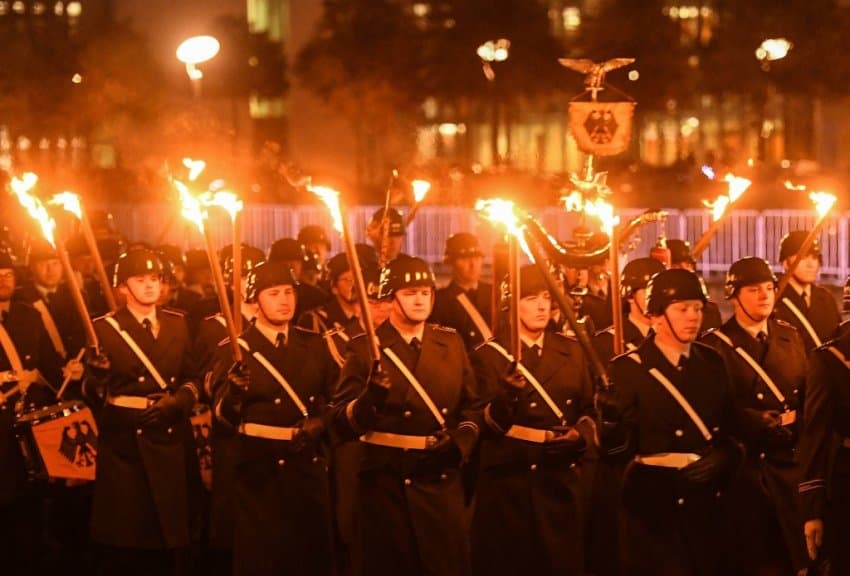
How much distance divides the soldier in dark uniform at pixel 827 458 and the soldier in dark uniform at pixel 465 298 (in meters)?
3.80

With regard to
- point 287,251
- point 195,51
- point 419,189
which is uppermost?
point 195,51

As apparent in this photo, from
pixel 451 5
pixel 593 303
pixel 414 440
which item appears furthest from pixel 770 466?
pixel 451 5

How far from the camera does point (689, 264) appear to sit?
37.1 ft

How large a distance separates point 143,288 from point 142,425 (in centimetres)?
85

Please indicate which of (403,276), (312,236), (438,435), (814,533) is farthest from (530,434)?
(312,236)

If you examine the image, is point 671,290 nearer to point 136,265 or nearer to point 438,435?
point 438,435

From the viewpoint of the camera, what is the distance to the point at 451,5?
38344 mm

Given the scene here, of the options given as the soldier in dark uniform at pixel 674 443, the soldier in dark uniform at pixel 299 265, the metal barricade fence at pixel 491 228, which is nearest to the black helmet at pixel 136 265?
the soldier in dark uniform at pixel 299 265

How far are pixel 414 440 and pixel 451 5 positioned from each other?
30.9 meters

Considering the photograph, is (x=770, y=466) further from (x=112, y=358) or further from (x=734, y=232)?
(x=734, y=232)

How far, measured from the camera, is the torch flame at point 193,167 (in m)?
9.35

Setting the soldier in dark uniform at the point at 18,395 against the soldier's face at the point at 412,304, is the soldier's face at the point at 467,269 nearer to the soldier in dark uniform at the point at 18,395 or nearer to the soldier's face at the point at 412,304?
the soldier in dark uniform at the point at 18,395

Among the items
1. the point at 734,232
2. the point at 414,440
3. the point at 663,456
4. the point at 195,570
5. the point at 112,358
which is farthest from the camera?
the point at 734,232

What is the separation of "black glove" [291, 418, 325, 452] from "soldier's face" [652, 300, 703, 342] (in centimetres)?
206
